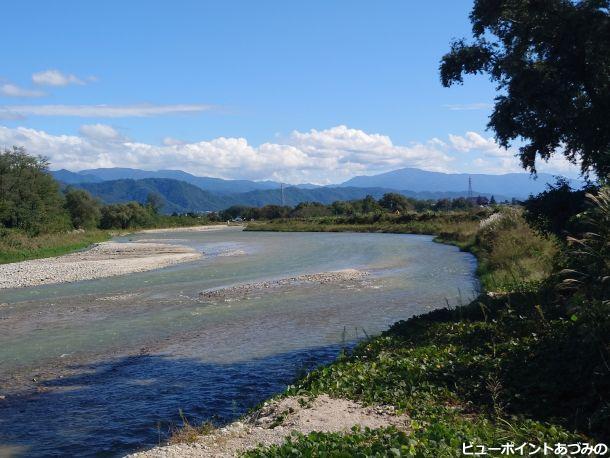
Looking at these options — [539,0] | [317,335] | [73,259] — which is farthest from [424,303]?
[73,259]

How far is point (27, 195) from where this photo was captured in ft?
240

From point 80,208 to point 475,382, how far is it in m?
114

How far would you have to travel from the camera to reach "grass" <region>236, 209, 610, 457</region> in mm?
7367

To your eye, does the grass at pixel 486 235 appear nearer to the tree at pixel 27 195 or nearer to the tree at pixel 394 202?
the tree at pixel 394 202

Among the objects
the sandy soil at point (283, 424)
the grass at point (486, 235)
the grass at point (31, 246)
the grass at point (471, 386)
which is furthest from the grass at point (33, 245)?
the sandy soil at point (283, 424)

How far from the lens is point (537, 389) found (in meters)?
9.37

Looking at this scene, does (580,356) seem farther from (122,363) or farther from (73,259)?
(73,259)

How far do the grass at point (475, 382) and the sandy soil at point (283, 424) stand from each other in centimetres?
36

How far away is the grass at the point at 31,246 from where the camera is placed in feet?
182

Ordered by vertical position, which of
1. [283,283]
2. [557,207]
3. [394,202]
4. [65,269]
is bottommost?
[65,269]

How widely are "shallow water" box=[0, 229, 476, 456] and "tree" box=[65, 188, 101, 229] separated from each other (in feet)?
268

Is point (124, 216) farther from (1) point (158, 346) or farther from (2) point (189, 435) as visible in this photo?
(2) point (189, 435)

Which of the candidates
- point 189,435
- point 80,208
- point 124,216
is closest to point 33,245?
point 80,208

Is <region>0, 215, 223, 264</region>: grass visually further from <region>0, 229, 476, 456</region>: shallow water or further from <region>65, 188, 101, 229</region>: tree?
<region>65, 188, 101, 229</region>: tree
